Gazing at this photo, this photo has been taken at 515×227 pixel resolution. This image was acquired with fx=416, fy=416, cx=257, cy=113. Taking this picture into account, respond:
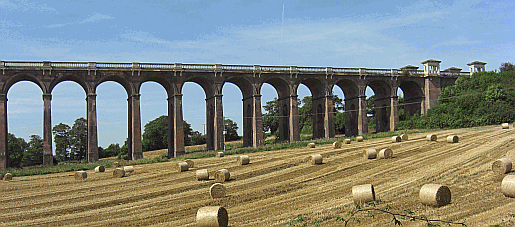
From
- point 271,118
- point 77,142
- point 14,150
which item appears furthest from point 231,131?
point 14,150

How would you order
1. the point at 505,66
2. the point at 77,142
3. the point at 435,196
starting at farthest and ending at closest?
the point at 77,142 < the point at 505,66 < the point at 435,196

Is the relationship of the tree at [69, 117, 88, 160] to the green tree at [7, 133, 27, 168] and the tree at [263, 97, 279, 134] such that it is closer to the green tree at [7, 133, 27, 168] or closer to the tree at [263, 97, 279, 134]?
the green tree at [7, 133, 27, 168]

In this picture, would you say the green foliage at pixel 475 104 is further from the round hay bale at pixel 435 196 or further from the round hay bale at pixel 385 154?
the round hay bale at pixel 435 196

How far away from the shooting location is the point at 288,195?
18.7m

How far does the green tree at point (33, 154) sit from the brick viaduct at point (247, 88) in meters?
49.9

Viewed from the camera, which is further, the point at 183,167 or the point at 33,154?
the point at 33,154

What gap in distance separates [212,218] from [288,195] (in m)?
5.88

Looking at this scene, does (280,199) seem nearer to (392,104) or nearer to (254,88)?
(254,88)

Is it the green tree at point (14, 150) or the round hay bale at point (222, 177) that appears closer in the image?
the round hay bale at point (222, 177)

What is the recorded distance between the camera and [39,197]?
22578 mm

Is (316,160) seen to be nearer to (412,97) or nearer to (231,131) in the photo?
(412,97)

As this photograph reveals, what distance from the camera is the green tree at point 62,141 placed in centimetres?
9912

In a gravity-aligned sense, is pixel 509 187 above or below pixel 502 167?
below

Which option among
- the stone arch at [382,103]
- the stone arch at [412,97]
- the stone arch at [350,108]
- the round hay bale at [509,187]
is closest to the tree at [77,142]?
the stone arch at [350,108]
